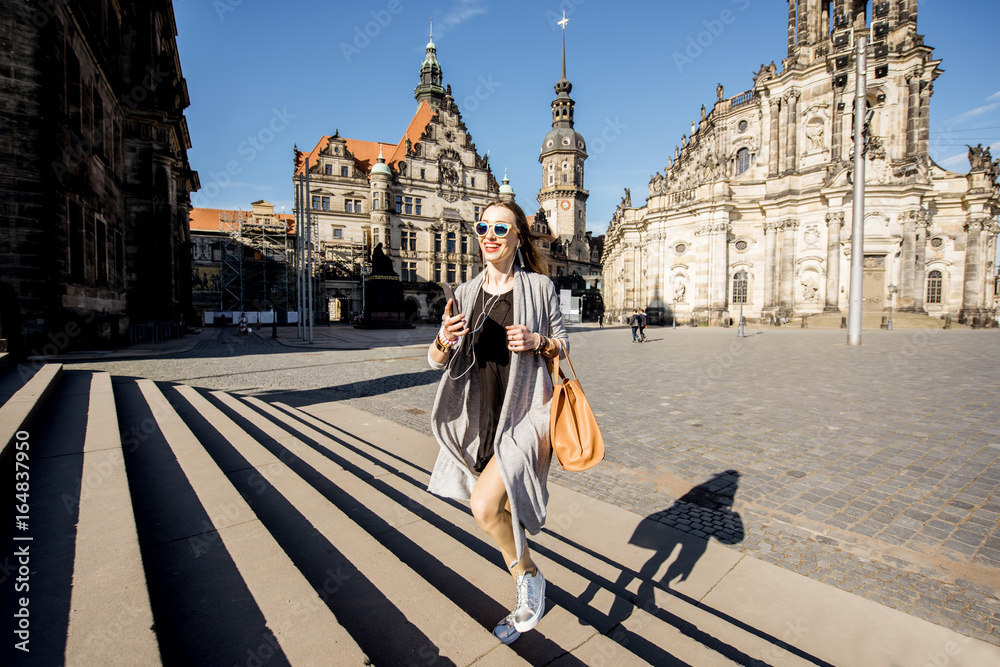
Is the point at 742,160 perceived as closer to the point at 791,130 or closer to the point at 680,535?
the point at 791,130

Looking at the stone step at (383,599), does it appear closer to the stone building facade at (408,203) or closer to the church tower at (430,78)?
the stone building facade at (408,203)

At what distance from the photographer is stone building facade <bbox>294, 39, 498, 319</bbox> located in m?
49.1

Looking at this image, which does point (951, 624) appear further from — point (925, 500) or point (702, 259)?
point (702, 259)

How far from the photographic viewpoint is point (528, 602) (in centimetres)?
216

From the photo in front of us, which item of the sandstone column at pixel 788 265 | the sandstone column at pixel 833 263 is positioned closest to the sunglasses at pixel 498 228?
the sandstone column at pixel 833 263

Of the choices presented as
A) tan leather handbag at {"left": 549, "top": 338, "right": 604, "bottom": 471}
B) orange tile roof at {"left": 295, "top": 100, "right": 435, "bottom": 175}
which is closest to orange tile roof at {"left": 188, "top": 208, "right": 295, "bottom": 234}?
orange tile roof at {"left": 295, "top": 100, "right": 435, "bottom": 175}

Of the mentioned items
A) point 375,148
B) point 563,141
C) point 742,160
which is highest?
point 563,141

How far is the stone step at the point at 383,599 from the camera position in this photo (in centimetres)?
208

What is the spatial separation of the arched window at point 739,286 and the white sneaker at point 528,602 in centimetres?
4075

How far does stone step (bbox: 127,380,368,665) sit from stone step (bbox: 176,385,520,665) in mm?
193

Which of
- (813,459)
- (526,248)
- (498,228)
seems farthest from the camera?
(813,459)

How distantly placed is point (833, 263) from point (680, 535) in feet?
125

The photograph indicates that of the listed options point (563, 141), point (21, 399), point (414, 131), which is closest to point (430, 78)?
point (414, 131)

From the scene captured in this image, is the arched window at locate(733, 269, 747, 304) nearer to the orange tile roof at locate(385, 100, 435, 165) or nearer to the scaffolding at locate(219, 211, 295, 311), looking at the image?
the orange tile roof at locate(385, 100, 435, 165)
